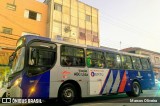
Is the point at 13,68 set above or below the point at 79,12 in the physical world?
below

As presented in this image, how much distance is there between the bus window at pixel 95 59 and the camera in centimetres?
951

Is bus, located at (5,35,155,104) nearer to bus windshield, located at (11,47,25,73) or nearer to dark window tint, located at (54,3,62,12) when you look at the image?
bus windshield, located at (11,47,25,73)

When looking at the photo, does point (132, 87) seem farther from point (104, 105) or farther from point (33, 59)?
point (33, 59)

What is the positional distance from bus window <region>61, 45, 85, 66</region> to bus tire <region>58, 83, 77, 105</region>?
1088 mm

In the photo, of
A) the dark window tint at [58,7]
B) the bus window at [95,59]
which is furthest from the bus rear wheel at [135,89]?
the dark window tint at [58,7]

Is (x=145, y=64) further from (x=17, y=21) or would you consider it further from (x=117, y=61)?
(x=17, y=21)

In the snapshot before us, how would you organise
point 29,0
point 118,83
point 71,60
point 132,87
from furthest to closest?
point 29,0
point 132,87
point 118,83
point 71,60

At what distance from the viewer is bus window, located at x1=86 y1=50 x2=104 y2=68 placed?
374 inches

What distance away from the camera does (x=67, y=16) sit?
1035 inches

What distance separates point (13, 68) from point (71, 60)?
2741 mm

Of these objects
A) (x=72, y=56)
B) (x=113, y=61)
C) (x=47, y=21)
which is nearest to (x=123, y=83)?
(x=113, y=61)

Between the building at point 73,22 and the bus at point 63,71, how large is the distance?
14.6 meters

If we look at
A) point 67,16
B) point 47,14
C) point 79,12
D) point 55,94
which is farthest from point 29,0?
point 55,94

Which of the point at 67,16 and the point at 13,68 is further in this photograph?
the point at 67,16
